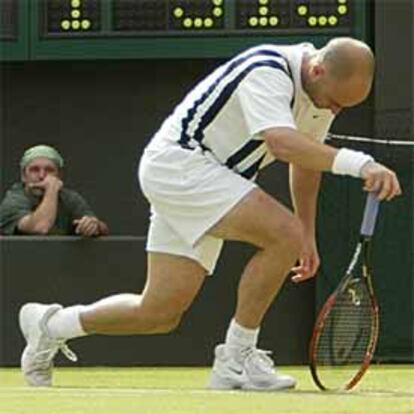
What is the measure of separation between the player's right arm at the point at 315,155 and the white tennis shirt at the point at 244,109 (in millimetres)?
95

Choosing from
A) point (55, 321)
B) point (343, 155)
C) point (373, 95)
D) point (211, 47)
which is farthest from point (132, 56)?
point (343, 155)

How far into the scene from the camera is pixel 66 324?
330 inches

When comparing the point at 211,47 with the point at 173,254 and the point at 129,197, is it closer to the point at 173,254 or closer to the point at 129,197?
the point at 129,197

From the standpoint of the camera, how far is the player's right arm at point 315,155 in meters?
7.34

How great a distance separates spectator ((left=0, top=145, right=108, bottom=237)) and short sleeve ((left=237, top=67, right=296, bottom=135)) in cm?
428

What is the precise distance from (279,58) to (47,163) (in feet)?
14.5

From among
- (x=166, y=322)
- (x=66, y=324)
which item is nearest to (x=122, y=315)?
(x=166, y=322)

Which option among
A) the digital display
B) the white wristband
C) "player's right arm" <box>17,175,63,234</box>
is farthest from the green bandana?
the white wristband

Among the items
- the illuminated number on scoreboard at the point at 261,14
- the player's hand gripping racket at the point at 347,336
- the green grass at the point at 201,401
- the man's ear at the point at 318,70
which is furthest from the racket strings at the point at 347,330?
the illuminated number on scoreboard at the point at 261,14

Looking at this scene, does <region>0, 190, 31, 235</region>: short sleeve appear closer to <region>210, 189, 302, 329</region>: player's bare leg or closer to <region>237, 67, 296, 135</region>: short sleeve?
<region>210, 189, 302, 329</region>: player's bare leg

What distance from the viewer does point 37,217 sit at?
12062 mm

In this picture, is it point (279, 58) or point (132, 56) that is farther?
point (132, 56)

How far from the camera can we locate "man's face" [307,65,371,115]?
7.68m

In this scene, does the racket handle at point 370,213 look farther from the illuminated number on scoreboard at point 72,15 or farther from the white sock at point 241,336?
the illuminated number on scoreboard at point 72,15
